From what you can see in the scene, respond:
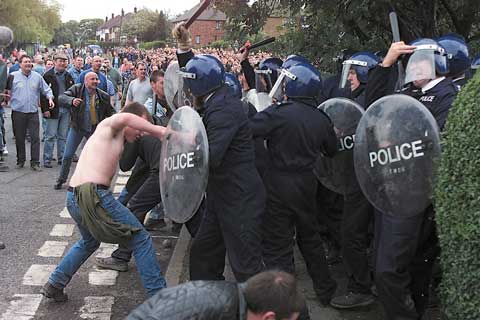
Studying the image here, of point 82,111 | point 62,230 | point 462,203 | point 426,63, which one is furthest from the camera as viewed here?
point 82,111

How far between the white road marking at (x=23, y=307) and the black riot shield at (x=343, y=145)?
2447 mm

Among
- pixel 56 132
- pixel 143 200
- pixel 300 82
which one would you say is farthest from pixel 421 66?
pixel 56 132

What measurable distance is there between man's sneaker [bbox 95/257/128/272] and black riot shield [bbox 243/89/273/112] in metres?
1.89

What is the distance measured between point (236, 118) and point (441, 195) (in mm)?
1404

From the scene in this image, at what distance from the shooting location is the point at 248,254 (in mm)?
4344

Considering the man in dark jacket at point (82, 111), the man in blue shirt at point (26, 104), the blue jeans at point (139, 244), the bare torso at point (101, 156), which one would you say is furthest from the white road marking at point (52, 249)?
the man in blue shirt at point (26, 104)

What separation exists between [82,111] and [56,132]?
2.29 meters

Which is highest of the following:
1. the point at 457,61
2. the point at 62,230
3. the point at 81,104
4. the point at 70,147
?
the point at 457,61

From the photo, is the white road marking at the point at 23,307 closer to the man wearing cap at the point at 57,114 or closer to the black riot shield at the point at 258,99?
the black riot shield at the point at 258,99

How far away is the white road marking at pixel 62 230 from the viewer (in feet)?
23.3

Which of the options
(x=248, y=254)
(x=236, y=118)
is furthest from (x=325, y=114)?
(x=248, y=254)

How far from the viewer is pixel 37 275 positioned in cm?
572

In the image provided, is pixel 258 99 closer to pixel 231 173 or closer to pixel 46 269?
pixel 231 173

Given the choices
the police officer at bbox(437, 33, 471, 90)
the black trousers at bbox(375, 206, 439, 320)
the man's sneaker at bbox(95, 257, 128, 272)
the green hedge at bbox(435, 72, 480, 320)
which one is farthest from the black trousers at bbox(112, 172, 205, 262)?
the green hedge at bbox(435, 72, 480, 320)
